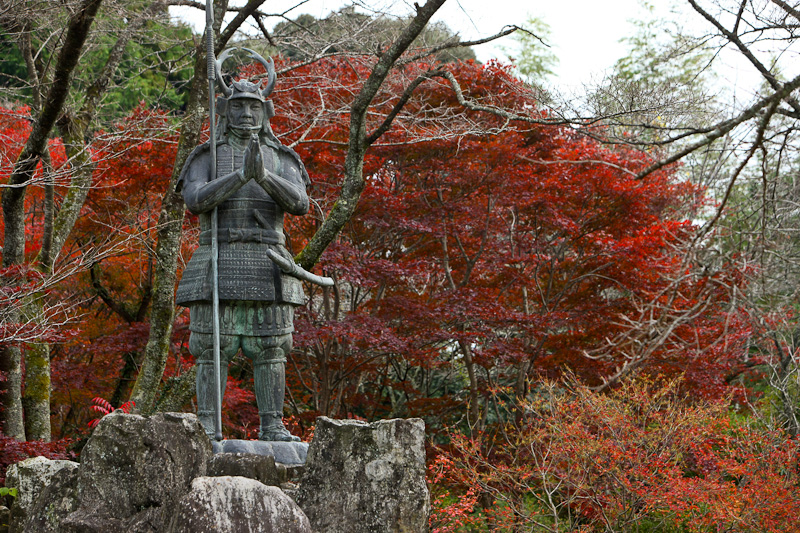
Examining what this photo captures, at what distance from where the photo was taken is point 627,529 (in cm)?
684

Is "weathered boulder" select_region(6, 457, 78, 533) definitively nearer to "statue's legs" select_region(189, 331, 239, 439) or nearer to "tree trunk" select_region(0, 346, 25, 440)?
"statue's legs" select_region(189, 331, 239, 439)

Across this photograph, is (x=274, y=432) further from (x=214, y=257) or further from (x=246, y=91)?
(x=246, y=91)

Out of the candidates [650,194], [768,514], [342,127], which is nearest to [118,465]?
[768,514]

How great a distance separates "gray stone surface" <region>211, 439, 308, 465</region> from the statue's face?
5.97 feet

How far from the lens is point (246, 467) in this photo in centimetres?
363

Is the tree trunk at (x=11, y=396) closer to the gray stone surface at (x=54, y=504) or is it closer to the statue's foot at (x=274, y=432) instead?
the statue's foot at (x=274, y=432)

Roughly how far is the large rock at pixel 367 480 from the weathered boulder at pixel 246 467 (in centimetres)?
35

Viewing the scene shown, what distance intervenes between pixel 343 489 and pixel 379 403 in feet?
24.6

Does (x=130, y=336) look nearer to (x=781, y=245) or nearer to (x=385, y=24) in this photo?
(x=385, y=24)

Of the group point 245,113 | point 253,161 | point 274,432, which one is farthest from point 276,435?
point 245,113

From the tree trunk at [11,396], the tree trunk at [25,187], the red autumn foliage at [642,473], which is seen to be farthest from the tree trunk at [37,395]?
the red autumn foliage at [642,473]

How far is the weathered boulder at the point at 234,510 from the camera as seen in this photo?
2367 millimetres

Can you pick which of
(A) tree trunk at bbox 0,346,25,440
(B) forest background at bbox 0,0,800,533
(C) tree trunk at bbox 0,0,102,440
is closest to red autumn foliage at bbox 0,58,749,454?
(B) forest background at bbox 0,0,800,533

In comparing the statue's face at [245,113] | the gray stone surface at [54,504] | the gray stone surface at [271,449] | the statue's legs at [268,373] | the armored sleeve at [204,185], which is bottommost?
the gray stone surface at [54,504]
